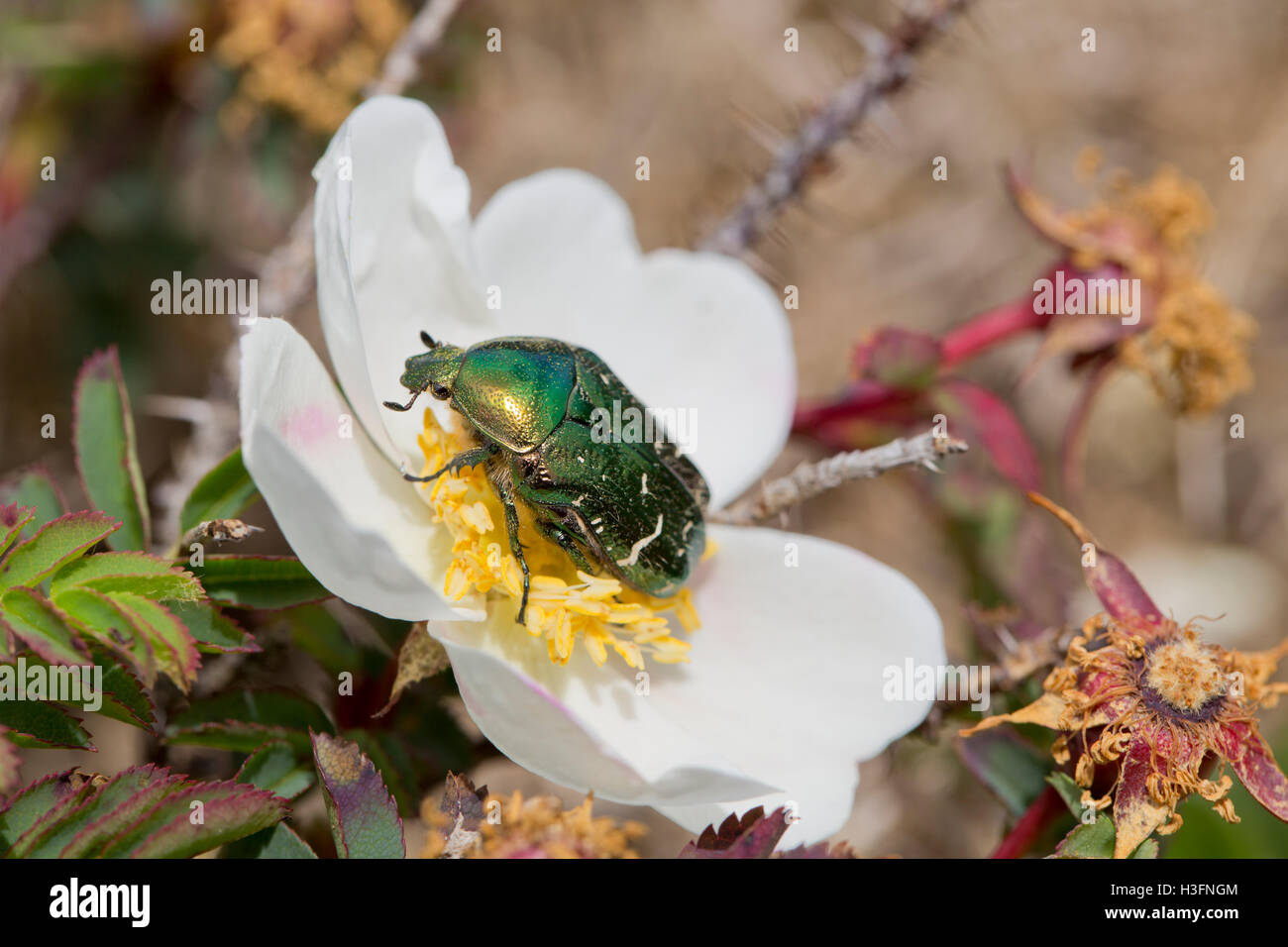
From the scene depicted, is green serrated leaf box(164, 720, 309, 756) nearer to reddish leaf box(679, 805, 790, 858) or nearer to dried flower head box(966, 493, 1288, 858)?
reddish leaf box(679, 805, 790, 858)

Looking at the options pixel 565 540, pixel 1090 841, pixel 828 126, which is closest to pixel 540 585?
pixel 565 540

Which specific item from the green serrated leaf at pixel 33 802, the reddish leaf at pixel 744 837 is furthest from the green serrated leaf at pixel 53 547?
the reddish leaf at pixel 744 837

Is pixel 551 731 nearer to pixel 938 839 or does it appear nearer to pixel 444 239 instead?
pixel 444 239

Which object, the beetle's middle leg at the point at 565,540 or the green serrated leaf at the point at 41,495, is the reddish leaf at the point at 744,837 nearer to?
the beetle's middle leg at the point at 565,540

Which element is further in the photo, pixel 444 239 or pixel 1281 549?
pixel 1281 549

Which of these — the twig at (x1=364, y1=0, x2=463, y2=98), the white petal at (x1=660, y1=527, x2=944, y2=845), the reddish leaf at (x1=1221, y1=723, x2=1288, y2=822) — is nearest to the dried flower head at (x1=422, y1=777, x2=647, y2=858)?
the white petal at (x1=660, y1=527, x2=944, y2=845)

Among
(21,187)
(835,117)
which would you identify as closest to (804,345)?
(835,117)
